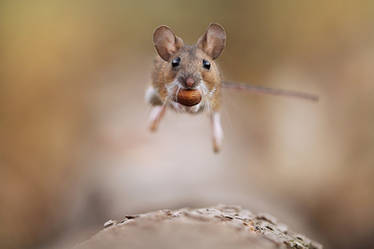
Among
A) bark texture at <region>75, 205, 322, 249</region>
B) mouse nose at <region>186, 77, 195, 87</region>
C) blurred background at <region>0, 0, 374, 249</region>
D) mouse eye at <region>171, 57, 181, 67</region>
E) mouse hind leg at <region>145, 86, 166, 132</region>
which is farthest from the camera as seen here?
blurred background at <region>0, 0, 374, 249</region>

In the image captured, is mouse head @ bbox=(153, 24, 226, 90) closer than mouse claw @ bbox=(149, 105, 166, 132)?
Yes

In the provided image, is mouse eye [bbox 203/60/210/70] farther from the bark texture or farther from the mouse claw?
the bark texture

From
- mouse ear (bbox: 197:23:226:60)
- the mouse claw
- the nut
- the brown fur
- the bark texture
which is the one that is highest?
mouse ear (bbox: 197:23:226:60)

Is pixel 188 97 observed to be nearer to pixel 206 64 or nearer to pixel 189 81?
pixel 189 81

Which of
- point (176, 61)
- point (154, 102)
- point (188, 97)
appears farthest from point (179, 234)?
point (154, 102)

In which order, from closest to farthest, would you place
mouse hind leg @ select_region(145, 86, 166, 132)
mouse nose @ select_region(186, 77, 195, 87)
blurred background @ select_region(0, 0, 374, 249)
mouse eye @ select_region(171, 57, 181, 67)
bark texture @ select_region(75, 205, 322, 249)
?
bark texture @ select_region(75, 205, 322, 249)
mouse nose @ select_region(186, 77, 195, 87)
mouse eye @ select_region(171, 57, 181, 67)
mouse hind leg @ select_region(145, 86, 166, 132)
blurred background @ select_region(0, 0, 374, 249)

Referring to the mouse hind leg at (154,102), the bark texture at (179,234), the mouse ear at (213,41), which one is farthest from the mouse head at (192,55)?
the bark texture at (179,234)

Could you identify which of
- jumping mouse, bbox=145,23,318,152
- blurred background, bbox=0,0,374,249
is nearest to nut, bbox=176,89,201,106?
jumping mouse, bbox=145,23,318,152

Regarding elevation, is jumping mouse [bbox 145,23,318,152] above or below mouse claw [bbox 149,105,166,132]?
above
